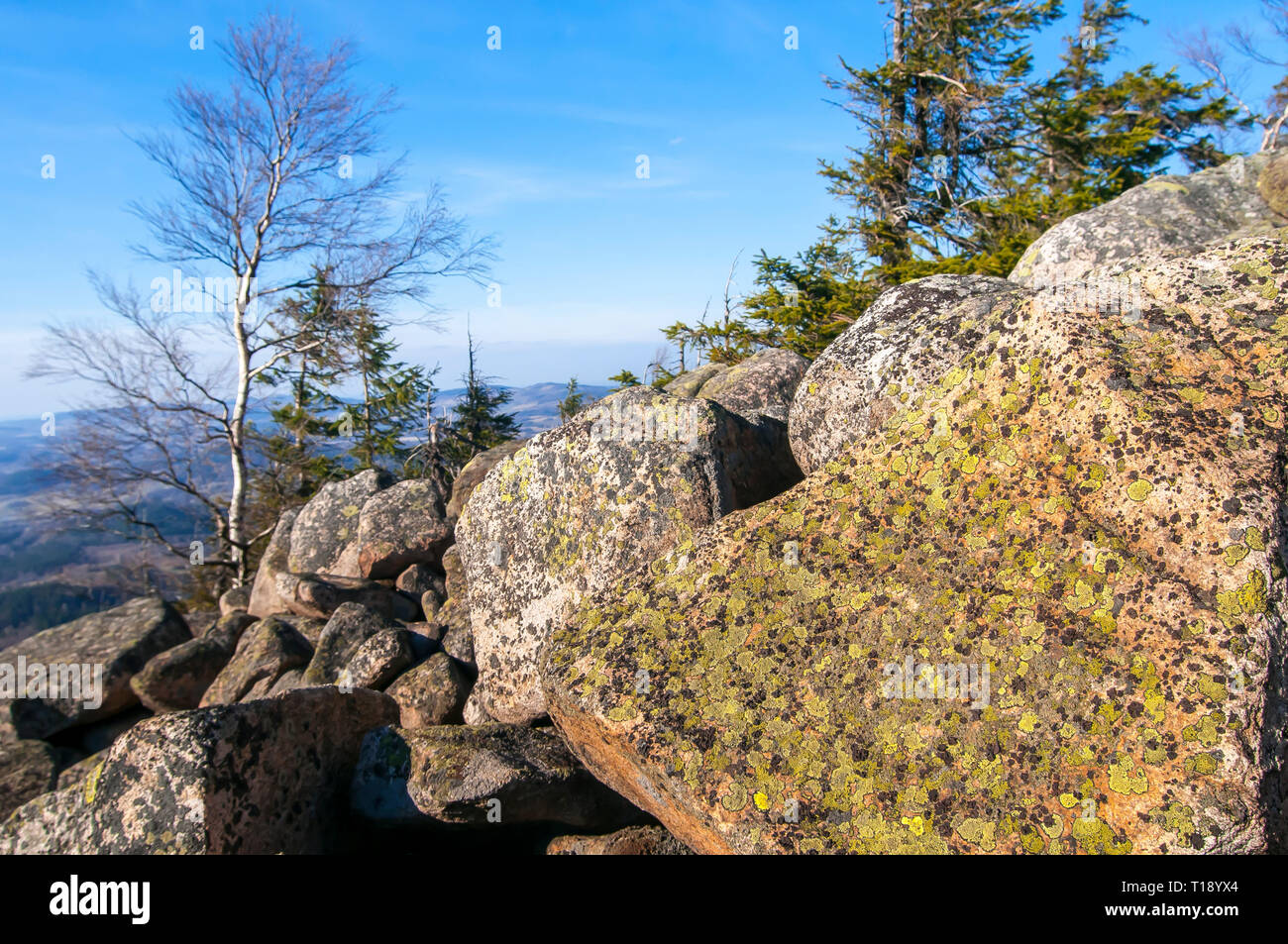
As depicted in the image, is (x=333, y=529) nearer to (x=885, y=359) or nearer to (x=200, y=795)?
(x=200, y=795)

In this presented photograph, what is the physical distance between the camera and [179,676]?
9555 millimetres

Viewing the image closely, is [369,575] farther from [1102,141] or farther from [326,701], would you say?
[1102,141]

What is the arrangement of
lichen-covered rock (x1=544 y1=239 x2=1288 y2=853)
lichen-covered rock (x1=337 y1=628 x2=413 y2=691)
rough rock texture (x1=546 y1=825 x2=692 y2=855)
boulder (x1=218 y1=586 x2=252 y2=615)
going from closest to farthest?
1. lichen-covered rock (x1=544 y1=239 x2=1288 y2=853)
2. rough rock texture (x1=546 y1=825 x2=692 y2=855)
3. lichen-covered rock (x1=337 y1=628 x2=413 y2=691)
4. boulder (x1=218 y1=586 x2=252 y2=615)

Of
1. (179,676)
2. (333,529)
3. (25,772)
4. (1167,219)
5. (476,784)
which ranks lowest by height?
(25,772)

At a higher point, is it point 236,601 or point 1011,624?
point 1011,624

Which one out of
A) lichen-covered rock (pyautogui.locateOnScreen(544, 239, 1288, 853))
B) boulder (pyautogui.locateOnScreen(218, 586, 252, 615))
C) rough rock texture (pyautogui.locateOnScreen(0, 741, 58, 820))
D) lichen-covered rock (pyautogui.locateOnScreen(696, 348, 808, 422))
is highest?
lichen-covered rock (pyautogui.locateOnScreen(696, 348, 808, 422))

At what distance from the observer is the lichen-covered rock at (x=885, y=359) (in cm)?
573

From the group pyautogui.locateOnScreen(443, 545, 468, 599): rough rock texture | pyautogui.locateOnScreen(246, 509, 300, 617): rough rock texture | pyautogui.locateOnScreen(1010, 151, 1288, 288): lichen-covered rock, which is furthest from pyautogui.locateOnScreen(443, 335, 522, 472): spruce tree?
pyautogui.locateOnScreen(1010, 151, 1288, 288): lichen-covered rock

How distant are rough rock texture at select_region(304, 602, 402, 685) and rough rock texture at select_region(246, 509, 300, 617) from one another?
7.05 ft

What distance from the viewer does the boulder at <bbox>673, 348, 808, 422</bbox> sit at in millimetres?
9352

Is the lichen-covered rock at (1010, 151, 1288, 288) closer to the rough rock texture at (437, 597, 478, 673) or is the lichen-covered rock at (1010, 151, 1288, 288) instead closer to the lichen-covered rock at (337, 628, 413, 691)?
the rough rock texture at (437, 597, 478, 673)

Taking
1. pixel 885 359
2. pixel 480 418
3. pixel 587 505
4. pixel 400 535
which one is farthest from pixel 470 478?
pixel 480 418

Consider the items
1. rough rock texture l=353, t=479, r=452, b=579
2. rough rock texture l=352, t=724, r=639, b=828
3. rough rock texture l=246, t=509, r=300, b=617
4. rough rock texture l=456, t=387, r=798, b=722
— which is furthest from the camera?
rough rock texture l=353, t=479, r=452, b=579

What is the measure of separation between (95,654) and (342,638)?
3.96m
